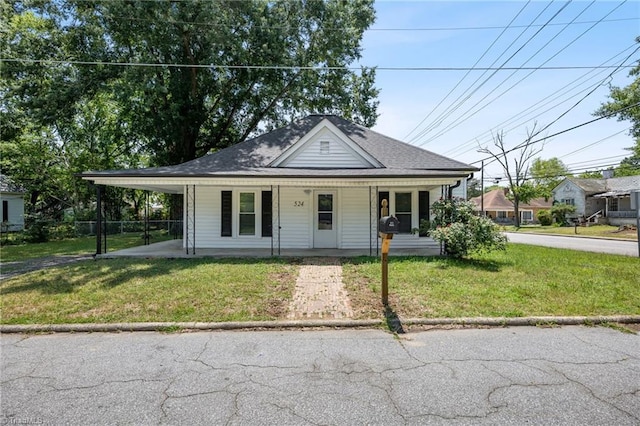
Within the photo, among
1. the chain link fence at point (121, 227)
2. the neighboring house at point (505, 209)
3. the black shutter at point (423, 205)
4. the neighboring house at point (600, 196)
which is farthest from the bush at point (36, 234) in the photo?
the neighboring house at point (505, 209)

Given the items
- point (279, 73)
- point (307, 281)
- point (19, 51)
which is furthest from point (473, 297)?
point (19, 51)

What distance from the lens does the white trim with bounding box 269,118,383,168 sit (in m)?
12.4

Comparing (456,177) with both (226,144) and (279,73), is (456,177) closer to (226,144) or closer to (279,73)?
(279,73)

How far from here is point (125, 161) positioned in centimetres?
2520

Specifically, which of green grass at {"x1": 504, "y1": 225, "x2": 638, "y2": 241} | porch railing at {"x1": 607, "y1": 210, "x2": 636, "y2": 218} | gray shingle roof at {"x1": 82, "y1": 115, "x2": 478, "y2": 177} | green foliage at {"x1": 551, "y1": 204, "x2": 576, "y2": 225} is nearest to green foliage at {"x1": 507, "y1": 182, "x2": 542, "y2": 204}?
green foliage at {"x1": 551, "y1": 204, "x2": 576, "y2": 225}

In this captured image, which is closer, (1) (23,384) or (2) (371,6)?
(1) (23,384)

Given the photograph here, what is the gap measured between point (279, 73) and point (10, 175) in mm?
22136

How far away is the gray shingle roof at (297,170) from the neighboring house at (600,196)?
2993 centimetres

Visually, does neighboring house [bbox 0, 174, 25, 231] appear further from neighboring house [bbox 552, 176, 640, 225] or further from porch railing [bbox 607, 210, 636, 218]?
neighboring house [bbox 552, 176, 640, 225]

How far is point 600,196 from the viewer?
1375 inches

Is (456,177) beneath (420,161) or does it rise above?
beneath

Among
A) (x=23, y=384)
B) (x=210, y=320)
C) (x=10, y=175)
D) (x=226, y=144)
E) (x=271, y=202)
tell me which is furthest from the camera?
(x=10, y=175)

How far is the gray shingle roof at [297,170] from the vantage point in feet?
34.1

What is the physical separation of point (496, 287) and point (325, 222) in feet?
22.2
